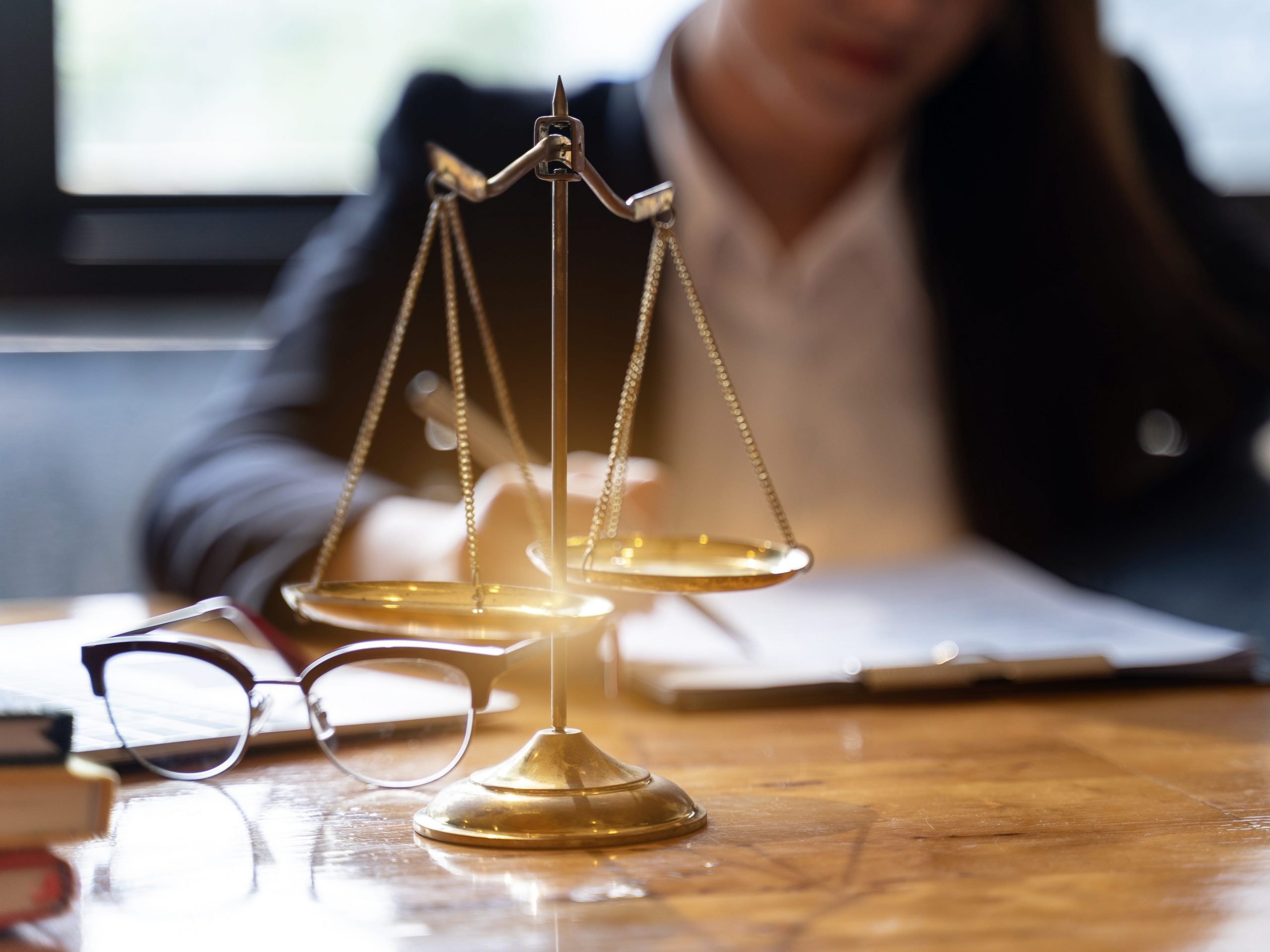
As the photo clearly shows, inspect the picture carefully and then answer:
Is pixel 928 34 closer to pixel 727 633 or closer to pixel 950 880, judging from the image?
pixel 727 633

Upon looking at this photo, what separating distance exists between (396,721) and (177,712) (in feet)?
0.35

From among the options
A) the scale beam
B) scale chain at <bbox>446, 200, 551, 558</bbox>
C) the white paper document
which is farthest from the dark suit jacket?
the scale beam

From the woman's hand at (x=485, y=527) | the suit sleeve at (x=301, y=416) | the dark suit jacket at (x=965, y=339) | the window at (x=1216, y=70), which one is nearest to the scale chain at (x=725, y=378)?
the woman's hand at (x=485, y=527)

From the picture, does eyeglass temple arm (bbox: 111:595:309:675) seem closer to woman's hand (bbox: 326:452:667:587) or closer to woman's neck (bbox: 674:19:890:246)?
woman's hand (bbox: 326:452:667:587)

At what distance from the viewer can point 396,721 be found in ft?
2.03

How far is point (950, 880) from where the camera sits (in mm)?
414

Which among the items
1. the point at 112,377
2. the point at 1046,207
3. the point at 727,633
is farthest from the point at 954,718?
the point at 112,377

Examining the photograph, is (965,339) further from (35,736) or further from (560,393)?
(35,736)

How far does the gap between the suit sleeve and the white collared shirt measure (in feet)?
1.05

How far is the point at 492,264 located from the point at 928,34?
0.56 meters

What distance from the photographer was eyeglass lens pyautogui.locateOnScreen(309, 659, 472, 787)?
540 millimetres

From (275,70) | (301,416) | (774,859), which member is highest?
(275,70)

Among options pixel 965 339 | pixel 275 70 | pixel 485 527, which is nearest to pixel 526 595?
pixel 485 527

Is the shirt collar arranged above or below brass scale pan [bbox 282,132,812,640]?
above
